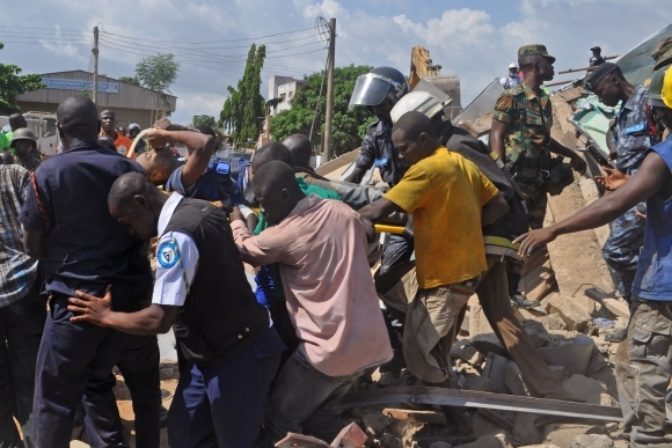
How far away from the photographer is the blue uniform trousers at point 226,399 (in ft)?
9.40

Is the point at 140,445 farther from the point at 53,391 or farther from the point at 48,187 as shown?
the point at 48,187

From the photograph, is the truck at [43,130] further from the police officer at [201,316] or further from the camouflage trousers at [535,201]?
the police officer at [201,316]

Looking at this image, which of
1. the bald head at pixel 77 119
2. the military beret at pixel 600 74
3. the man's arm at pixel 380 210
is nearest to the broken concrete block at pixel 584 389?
the man's arm at pixel 380 210

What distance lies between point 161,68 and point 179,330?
6578cm

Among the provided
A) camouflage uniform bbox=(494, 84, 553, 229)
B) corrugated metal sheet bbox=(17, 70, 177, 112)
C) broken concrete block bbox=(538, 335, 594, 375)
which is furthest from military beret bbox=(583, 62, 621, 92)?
corrugated metal sheet bbox=(17, 70, 177, 112)

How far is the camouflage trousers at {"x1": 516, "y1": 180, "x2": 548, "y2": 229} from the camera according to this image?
579 cm

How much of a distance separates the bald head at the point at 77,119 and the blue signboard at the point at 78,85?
52.3 meters

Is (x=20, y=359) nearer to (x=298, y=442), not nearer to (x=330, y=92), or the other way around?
(x=298, y=442)

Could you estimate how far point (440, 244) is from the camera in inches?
143

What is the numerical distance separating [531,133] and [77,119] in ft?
12.3

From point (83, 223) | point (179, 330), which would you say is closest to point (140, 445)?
point (179, 330)

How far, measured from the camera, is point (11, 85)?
31.9 metres

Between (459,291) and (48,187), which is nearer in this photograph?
(48,187)

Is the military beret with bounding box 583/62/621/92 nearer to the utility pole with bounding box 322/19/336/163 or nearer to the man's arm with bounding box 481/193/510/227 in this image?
the man's arm with bounding box 481/193/510/227
